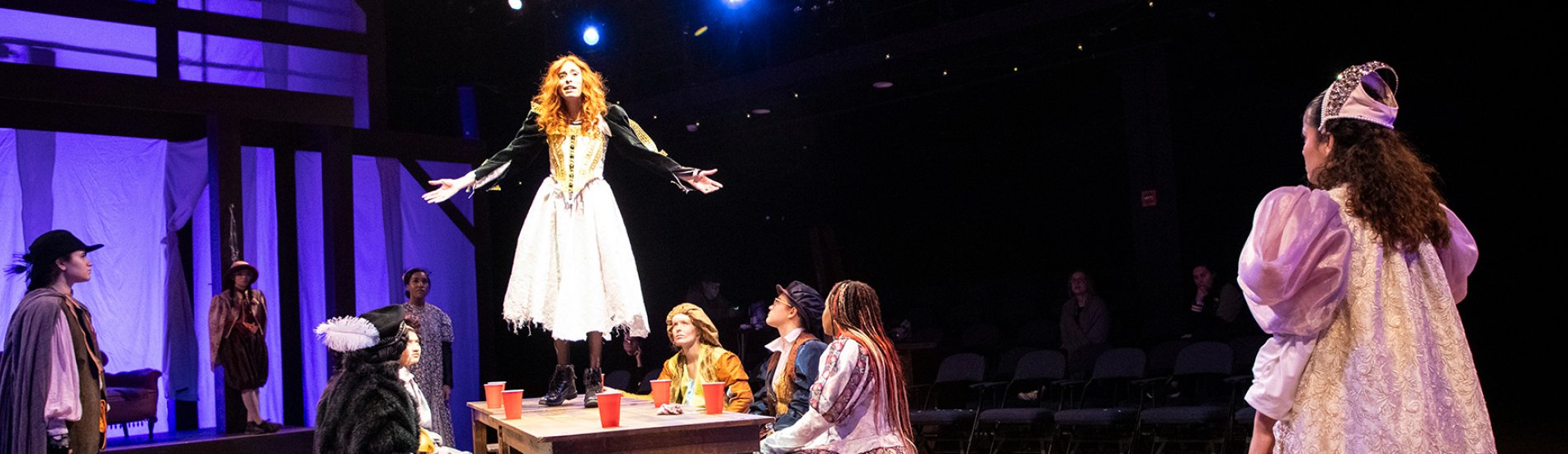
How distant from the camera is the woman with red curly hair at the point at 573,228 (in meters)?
3.86

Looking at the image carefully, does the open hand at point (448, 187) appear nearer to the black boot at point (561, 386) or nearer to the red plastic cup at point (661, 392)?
the black boot at point (561, 386)

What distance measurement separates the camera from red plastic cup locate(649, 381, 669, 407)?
12.3 ft

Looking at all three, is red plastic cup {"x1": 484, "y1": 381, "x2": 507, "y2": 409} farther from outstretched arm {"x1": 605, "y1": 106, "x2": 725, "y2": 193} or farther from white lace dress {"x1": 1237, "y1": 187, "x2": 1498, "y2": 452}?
white lace dress {"x1": 1237, "y1": 187, "x2": 1498, "y2": 452}

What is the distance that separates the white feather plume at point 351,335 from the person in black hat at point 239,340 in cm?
404

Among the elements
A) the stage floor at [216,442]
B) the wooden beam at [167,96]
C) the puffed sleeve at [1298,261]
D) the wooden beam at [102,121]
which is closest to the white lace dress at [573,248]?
the puffed sleeve at [1298,261]

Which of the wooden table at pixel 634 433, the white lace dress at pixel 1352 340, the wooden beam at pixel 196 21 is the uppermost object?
the wooden beam at pixel 196 21

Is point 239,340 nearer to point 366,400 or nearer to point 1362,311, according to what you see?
point 366,400

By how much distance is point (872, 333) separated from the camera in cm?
396

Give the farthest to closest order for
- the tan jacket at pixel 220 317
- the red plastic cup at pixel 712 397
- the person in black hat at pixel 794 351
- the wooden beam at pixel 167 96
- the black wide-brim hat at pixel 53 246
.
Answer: the tan jacket at pixel 220 317 → the wooden beam at pixel 167 96 → the black wide-brim hat at pixel 53 246 → the person in black hat at pixel 794 351 → the red plastic cup at pixel 712 397

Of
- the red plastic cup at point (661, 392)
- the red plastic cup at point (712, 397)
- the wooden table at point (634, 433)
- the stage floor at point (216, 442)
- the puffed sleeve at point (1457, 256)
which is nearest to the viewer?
the puffed sleeve at point (1457, 256)

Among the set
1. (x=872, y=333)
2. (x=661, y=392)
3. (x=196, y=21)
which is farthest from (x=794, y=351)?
(x=196, y=21)

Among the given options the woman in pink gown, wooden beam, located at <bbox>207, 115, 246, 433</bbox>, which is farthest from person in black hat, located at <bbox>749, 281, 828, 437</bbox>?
wooden beam, located at <bbox>207, 115, 246, 433</bbox>

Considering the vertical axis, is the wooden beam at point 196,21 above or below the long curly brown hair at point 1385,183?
above

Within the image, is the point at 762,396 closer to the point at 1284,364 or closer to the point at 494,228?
the point at 1284,364
